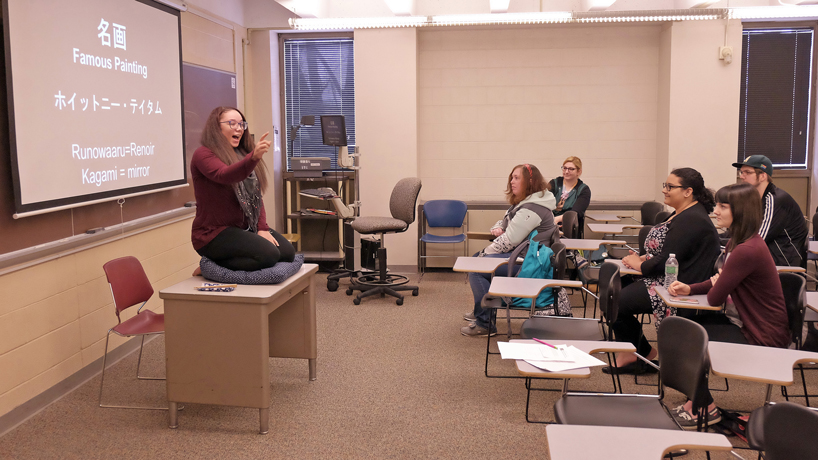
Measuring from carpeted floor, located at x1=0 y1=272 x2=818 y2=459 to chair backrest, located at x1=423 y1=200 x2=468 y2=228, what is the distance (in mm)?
2503

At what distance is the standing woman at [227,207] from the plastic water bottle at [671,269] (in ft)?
6.97

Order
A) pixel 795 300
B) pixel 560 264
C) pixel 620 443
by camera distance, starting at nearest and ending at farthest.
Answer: pixel 620 443 < pixel 795 300 < pixel 560 264

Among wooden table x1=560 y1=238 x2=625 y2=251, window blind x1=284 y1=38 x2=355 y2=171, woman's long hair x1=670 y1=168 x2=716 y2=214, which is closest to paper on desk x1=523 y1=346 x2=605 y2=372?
woman's long hair x1=670 y1=168 x2=716 y2=214

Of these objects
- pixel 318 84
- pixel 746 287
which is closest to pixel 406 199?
pixel 318 84

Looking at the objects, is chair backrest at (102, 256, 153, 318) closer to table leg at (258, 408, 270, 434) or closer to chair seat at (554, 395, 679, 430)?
table leg at (258, 408, 270, 434)

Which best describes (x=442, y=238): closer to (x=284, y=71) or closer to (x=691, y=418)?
(x=284, y=71)

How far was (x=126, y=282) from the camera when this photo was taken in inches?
139

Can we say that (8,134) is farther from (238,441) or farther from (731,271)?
(731,271)

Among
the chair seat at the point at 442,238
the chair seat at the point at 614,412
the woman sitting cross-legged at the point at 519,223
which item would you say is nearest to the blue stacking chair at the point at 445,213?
the chair seat at the point at 442,238

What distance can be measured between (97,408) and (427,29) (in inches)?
205

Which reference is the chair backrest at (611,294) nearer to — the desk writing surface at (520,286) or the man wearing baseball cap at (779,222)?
the desk writing surface at (520,286)

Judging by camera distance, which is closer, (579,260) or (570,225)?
(570,225)

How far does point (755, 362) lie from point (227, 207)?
2.49 metres

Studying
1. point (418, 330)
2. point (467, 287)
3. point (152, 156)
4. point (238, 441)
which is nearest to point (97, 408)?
point (238, 441)
